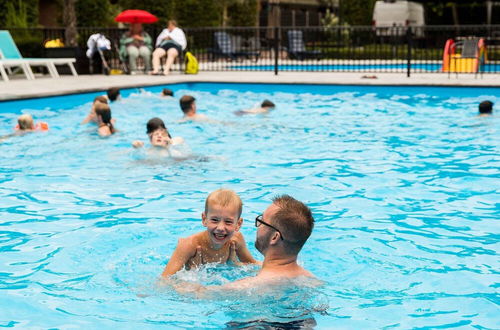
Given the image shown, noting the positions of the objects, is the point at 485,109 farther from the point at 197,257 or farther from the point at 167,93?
the point at 197,257

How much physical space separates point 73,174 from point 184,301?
419 cm

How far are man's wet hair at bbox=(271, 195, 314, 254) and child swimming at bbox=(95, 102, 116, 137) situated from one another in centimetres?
686

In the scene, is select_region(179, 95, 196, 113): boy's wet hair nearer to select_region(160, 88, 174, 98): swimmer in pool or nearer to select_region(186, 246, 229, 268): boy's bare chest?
select_region(160, 88, 174, 98): swimmer in pool

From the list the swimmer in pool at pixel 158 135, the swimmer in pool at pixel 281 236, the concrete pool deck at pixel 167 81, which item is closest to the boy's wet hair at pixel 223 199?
the swimmer in pool at pixel 281 236

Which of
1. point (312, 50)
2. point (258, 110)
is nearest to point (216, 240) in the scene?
point (258, 110)

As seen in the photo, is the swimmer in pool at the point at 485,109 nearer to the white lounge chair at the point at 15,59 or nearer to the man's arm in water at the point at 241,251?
the man's arm in water at the point at 241,251

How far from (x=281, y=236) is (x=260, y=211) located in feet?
9.05

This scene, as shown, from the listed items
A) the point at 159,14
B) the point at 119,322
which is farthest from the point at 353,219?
the point at 159,14

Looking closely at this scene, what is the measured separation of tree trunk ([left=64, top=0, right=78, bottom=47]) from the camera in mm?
20156

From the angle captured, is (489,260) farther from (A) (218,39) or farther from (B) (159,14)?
(B) (159,14)

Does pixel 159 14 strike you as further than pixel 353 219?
Yes

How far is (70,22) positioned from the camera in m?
20.2

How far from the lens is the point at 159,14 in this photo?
1262 inches

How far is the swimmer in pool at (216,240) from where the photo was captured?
13.4 ft
